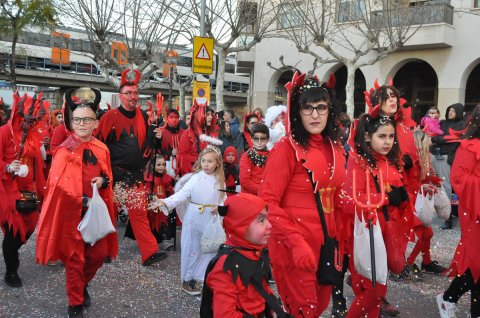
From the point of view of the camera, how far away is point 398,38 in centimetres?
1786

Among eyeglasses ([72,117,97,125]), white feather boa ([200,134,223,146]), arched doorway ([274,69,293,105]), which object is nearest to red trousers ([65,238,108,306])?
eyeglasses ([72,117,97,125])

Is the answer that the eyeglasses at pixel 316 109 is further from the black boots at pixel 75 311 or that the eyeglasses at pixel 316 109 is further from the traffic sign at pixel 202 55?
the traffic sign at pixel 202 55

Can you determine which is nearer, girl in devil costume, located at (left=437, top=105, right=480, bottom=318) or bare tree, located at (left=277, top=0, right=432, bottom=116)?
girl in devil costume, located at (left=437, top=105, right=480, bottom=318)

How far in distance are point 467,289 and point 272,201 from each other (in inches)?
80.7

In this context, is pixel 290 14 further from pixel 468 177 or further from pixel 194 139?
pixel 468 177

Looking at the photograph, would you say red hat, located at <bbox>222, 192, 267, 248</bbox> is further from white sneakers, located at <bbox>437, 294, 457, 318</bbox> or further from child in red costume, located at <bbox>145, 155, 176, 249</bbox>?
child in red costume, located at <bbox>145, 155, 176, 249</bbox>

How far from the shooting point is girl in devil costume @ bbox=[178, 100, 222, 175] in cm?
770

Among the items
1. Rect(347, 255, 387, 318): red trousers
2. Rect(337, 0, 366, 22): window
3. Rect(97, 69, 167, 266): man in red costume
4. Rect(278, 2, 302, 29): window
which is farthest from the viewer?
Rect(337, 0, 366, 22): window

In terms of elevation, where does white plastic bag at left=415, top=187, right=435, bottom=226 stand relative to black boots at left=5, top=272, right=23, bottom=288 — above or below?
above

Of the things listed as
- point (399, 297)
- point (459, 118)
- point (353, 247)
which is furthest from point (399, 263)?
point (459, 118)

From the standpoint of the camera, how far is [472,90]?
792 inches

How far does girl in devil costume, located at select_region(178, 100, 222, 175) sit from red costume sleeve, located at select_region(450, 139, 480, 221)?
4163mm

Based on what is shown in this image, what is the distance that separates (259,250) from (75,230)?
207cm

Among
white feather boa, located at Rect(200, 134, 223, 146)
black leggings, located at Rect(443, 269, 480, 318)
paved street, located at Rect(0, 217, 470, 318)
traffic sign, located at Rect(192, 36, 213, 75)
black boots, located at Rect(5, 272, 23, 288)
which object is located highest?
traffic sign, located at Rect(192, 36, 213, 75)
